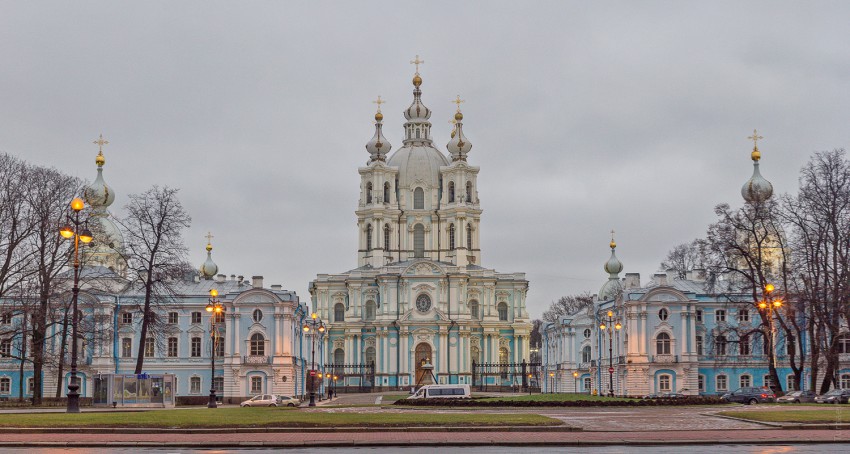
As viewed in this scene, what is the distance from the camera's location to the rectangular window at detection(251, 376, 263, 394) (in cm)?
8562

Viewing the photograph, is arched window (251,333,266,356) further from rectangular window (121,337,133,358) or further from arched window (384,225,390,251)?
arched window (384,225,390,251)

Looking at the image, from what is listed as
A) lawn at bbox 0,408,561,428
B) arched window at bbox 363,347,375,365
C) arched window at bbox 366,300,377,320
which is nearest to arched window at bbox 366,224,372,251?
arched window at bbox 366,300,377,320

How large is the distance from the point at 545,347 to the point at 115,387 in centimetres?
7020

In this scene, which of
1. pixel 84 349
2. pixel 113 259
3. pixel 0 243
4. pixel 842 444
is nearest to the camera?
pixel 842 444

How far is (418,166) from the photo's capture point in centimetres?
13100

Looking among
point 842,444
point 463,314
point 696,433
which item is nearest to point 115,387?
point 696,433

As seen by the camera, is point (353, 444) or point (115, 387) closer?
point (353, 444)

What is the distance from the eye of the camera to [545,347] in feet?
404

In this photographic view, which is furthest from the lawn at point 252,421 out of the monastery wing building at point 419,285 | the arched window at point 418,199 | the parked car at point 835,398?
the arched window at point 418,199

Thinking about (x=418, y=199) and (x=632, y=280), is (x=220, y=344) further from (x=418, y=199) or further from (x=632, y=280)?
(x=418, y=199)

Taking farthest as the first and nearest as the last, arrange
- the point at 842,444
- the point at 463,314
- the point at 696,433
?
the point at 463,314 → the point at 696,433 → the point at 842,444

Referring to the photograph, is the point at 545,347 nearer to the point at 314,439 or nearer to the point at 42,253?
the point at 42,253

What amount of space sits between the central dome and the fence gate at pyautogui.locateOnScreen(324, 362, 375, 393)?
22906 mm

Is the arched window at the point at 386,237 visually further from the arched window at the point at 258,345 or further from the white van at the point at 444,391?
the white van at the point at 444,391
